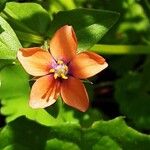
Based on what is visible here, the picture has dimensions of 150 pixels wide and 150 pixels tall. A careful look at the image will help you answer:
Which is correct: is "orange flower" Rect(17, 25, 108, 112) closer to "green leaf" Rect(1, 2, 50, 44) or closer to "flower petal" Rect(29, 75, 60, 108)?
"flower petal" Rect(29, 75, 60, 108)

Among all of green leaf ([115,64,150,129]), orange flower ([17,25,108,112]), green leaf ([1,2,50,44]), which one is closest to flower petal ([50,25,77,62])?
orange flower ([17,25,108,112])

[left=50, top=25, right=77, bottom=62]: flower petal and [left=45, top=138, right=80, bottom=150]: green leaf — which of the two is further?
[left=45, top=138, right=80, bottom=150]: green leaf

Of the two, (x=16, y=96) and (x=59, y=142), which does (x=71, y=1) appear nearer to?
(x=16, y=96)

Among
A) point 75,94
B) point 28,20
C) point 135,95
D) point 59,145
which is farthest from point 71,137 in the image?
point 135,95

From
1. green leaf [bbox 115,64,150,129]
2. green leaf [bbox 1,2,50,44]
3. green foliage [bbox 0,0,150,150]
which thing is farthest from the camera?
green leaf [bbox 115,64,150,129]

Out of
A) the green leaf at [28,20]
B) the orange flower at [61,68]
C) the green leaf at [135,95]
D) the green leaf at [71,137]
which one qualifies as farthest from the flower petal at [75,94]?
the green leaf at [135,95]

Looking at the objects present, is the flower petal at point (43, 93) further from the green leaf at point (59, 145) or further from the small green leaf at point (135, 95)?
the small green leaf at point (135, 95)

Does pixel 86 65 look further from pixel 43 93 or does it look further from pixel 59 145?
pixel 59 145
